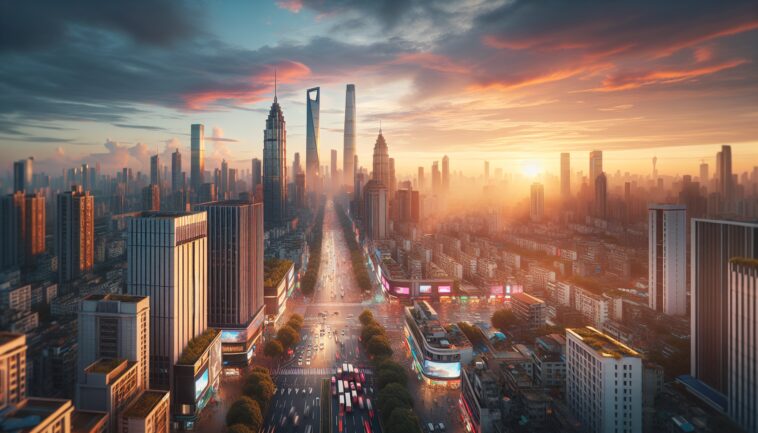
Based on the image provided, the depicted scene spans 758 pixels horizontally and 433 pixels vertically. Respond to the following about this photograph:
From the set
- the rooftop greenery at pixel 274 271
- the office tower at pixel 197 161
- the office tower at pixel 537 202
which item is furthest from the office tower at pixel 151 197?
the office tower at pixel 537 202

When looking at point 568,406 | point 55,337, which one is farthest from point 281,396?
point 568,406

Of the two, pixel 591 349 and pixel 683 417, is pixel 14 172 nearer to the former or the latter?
pixel 591 349

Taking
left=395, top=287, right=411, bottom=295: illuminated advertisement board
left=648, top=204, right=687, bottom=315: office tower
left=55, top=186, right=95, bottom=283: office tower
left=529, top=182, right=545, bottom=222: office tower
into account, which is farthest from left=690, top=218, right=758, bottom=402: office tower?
left=529, top=182, right=545, bottom=222: office tower

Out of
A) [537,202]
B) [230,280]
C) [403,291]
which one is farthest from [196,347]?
[537,202]

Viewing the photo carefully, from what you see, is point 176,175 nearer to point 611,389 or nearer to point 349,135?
point 611,389

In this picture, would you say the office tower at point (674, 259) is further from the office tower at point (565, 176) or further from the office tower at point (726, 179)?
the office tower at point (565, 176)
